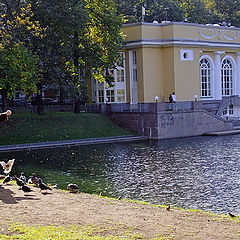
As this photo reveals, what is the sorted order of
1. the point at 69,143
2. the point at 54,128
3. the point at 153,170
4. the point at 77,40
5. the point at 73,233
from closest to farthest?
the point at 73,233 → the point at 153,170 → the point at 69,143 → the point at 54,128 → the point at 77,40

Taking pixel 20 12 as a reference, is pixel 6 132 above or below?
below

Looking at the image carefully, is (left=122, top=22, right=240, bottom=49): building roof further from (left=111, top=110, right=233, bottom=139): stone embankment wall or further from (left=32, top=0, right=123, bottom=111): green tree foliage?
(left=111, top=110, right=233, bottom=139): stone embankment wall

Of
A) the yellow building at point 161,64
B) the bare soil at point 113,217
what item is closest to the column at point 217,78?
the yellow building at point 161,64

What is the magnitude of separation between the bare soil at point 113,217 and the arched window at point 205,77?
40.1 m

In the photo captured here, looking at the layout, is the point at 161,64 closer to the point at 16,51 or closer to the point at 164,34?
the point at 164,34

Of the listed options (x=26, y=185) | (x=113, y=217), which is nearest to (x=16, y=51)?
(x=26, y=185)

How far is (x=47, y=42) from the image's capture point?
4094 cm

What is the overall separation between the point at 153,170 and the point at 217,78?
31327mm

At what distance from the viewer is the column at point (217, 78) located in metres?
54.1

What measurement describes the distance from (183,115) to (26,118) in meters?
12.8

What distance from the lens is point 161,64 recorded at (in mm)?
50781

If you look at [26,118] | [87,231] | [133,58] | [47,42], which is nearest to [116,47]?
[133,58]

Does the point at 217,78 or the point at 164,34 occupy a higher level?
the point at 164,34

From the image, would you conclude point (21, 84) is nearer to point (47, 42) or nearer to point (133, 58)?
point (47, 42)
